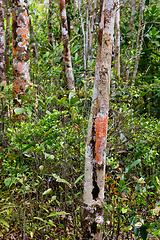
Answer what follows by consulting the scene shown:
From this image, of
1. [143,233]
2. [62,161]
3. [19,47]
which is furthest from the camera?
[19,47]

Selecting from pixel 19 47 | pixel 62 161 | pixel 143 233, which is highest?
pixel 19 47

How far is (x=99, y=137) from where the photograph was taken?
1578 millimetres

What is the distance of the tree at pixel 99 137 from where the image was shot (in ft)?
5.05

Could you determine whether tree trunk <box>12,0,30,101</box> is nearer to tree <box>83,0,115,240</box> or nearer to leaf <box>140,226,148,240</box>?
tree <box>83,0,115,240</box>

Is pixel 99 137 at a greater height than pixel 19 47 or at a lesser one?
lesser

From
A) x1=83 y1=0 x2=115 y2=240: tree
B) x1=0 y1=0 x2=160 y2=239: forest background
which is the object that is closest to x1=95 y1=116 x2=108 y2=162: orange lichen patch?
x1=83 y1=0 x2=115 y2=240: tree

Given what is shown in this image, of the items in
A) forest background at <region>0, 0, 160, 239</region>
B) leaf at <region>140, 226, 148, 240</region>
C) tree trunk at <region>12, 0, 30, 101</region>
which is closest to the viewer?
leaf at <region>140, 226, 148, 240</region>

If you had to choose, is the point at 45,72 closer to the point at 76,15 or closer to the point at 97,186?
the point at 97,186

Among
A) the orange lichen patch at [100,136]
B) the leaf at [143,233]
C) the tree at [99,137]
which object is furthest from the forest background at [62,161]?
the orange lichen patch at [100,136]

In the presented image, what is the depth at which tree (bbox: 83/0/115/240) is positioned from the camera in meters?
1.54

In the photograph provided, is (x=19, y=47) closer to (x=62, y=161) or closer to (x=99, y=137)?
(x=62, y=161)

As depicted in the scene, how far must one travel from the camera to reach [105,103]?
1.57 meters

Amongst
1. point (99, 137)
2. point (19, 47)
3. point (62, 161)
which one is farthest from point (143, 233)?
point (19, 47)

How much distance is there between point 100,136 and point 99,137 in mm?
12
